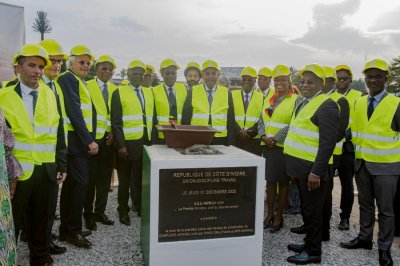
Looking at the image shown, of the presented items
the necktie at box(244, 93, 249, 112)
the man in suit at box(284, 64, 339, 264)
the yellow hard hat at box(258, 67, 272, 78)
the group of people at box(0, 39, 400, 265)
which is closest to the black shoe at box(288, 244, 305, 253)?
the group of people at box(0, 39, 400, 265)

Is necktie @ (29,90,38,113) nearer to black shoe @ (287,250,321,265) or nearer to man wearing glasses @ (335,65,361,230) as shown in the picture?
black shoe @ (287,250,321,265)

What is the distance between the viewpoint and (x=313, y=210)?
3.95 meters

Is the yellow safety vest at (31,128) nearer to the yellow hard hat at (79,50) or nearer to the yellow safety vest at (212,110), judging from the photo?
the yellow hard hat at (79,50)

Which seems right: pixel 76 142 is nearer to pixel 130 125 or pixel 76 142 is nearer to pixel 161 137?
Answer: pixel 130 125

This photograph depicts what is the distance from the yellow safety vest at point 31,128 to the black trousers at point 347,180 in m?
4.24

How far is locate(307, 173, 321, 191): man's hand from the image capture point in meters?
3.76

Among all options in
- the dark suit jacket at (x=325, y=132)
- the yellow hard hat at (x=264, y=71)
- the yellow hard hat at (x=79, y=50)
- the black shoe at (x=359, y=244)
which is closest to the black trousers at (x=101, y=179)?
the yellow hard hat at (x=79, y=50)

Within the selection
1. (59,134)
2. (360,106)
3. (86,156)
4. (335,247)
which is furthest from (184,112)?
(335,247)

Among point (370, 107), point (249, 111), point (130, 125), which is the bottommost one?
point (130, 125)

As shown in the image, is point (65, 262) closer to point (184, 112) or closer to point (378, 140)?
point (184, 112)

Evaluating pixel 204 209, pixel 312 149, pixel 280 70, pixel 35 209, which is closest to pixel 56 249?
pixel 35 209

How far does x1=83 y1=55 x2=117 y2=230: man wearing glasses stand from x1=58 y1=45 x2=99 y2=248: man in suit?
37cm

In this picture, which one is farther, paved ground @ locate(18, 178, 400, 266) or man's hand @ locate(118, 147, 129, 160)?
man's hand @ locate(118, 147, 129, 160)

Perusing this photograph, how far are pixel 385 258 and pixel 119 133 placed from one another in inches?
153
